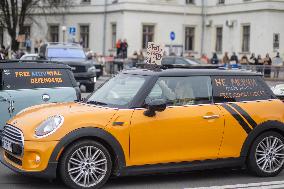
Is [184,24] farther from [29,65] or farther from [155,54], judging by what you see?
[155,54]

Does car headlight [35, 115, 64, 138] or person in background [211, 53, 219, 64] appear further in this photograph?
person in background [211, 53, 219, 64]

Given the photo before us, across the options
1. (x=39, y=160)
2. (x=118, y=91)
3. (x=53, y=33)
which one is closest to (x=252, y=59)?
(x=53, y=33)

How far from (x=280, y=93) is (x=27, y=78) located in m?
4.78

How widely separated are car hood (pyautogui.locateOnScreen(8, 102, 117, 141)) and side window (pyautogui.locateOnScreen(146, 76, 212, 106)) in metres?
0.68

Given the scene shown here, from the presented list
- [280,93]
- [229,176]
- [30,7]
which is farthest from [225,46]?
[229,176]

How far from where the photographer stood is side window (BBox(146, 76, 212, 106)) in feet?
27.7

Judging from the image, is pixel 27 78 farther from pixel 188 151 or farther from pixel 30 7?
pixel 30 7

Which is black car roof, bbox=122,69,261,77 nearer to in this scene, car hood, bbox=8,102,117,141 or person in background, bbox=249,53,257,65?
car hood, bbox=8,102,117,141

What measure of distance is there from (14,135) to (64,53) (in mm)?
18480

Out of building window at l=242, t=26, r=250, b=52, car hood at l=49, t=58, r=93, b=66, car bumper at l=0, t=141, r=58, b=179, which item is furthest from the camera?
building window at l=242, t=26, r=250, b=52

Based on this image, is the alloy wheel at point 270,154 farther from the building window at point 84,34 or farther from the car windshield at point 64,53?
the building window at point 84,34

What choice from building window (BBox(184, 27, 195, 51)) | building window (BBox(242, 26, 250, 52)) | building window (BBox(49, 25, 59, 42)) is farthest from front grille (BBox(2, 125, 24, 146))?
building window (BBox(49, 25, 59, 42))

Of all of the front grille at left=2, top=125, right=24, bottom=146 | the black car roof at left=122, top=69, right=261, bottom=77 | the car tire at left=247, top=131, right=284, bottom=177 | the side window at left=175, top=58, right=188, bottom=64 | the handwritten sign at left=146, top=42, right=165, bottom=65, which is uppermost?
the handwritten sign at left=146, top=42, right=165, bottom=65

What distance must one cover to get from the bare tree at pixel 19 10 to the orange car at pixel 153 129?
40476 millimetres
